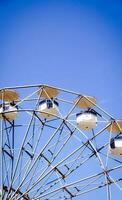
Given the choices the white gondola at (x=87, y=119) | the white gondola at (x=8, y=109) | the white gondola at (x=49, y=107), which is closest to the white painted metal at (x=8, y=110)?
the white gondola at (x=8, y=109)

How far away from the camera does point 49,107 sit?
21547mm

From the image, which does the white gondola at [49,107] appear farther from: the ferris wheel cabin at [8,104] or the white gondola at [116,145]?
the white gondola at [116,145]

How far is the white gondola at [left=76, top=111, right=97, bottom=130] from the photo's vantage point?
2114 cm

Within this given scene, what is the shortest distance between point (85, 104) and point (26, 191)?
409cm

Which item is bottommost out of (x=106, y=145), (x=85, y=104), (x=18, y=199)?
(x=18, y=199)

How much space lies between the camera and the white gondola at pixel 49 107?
70.2 ft

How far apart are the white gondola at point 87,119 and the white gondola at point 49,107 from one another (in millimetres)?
929

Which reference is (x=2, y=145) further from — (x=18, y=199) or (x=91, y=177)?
(x=91, y=177)

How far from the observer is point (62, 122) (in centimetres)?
1998

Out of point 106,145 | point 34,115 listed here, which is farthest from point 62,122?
point 106,145

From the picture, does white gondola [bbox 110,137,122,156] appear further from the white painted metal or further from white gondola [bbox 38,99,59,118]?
the white painted metal

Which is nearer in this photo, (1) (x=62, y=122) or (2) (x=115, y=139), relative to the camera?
(1) (x=62, y=122)

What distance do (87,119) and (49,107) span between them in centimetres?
159

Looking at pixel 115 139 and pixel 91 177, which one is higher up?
pixel 115 139
